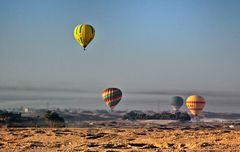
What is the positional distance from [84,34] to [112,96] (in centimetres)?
4638

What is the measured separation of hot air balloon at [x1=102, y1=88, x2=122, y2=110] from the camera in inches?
4505

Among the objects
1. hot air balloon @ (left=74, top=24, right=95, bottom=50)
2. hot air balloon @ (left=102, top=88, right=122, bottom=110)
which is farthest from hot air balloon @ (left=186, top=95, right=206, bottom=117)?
hot air balloon @ (left=74, top=24, right=95, bottom=50)

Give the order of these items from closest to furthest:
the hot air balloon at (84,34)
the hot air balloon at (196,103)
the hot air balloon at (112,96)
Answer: the hot air balloon at (84,34), the hot air balloon at (112,96), the hot air balloon at (196,103)

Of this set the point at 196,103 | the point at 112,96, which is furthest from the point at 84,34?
the point at 196,103

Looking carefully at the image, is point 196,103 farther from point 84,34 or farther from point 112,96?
point 84,34

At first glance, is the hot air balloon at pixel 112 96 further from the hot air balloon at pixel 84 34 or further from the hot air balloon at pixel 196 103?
the hot air balloon at pixel 84 34

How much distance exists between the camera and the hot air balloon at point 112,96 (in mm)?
114438

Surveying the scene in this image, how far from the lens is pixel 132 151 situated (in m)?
34.4

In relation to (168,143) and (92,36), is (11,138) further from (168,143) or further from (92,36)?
(92,36)

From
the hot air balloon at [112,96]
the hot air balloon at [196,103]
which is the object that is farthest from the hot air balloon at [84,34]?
the hot air balloon at [196,103]

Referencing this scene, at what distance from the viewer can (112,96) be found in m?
114

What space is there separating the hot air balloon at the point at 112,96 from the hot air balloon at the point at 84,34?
148 ft

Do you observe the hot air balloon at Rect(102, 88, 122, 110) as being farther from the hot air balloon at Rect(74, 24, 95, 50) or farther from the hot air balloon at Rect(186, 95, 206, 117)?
the hot air balloon at Rect(74, 24, 95, 50)

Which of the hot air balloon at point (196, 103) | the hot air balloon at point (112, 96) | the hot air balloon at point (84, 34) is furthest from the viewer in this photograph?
the hot air balloon at point (196, 103)
